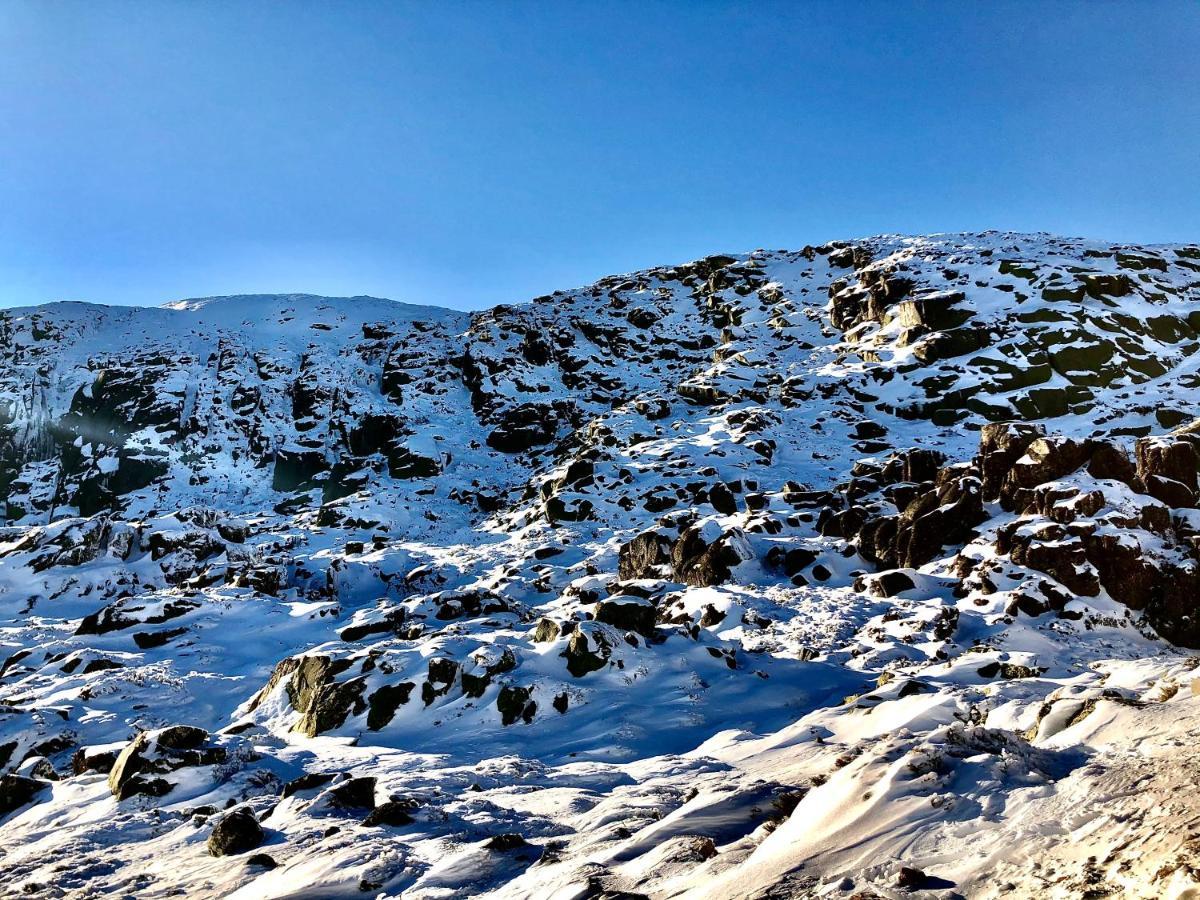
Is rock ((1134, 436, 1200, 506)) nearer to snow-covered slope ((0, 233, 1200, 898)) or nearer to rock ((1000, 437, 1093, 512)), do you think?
snow-covered slope ((0, 233, 1200, 898))

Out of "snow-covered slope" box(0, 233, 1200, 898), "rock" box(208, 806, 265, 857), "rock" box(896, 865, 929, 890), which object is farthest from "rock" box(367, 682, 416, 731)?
"rock" box(896, 865, 929, 890)

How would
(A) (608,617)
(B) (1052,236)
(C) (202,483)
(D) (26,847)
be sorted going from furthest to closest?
(B) (1052,236) < (C) (202,483) < (A) (608,617) < (D) (26,847)

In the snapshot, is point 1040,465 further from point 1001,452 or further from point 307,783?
point 307,783

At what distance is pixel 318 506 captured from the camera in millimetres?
55125

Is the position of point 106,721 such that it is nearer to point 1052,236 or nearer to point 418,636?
point 418,636

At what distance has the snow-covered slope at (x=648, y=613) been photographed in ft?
23.8

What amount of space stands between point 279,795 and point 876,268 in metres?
76.3

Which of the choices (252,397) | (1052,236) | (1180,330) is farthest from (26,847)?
(1052,236)

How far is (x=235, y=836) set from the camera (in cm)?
962

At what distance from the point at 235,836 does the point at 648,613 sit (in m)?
13.5

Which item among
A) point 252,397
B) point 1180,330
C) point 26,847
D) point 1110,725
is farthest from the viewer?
point 252,397

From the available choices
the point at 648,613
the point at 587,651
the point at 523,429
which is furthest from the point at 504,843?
the point at 523,429

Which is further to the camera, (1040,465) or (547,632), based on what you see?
(1040,465)

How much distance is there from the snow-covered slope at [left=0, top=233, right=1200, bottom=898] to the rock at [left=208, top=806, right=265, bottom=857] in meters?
0.06
